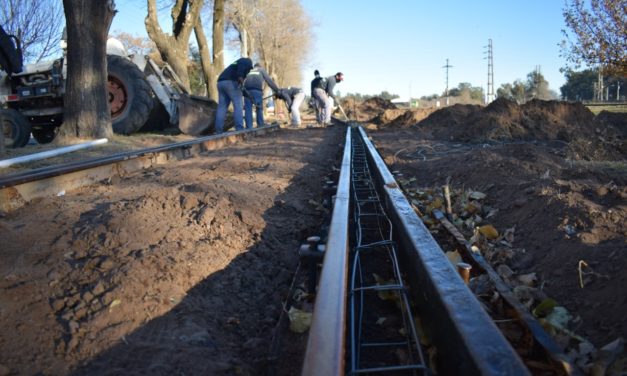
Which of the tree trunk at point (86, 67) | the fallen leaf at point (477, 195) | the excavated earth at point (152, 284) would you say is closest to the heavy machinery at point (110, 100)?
the tree trunk at point (86, 67)

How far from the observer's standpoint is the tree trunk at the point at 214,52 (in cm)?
1847

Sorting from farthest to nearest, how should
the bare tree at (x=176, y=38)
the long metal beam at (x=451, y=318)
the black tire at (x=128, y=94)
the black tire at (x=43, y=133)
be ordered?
the bare tree at (x=176, y=38) → the black tire at (x=43, y=133) → the black tire at (x=128, y=94) → the long metal beam at (x=451, y=318)

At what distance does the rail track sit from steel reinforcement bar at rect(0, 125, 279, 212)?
0.08 ft

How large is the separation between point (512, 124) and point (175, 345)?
11.3 m

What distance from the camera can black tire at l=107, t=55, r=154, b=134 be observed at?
10.5 m

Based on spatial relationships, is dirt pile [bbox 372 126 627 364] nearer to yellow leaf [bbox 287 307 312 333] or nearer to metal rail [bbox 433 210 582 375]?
metal rail [bbox 433 210 582 375]

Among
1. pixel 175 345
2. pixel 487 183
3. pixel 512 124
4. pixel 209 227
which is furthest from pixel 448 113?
pixel 175 345

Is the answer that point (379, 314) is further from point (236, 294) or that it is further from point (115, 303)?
point (115, 303)

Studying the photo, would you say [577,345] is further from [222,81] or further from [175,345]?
[222,81]

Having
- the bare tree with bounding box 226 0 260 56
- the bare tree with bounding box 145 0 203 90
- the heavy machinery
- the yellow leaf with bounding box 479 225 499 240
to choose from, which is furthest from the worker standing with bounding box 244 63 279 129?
the bare tree with bounding box 226 0 260 56

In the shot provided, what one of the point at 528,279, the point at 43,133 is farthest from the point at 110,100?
the point at 528,279

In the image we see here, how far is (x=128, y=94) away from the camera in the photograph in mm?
10562

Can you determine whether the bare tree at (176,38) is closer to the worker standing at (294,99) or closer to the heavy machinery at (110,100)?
the heavy machinery at (110,100)

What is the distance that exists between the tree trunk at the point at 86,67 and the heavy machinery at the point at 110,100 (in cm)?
147
